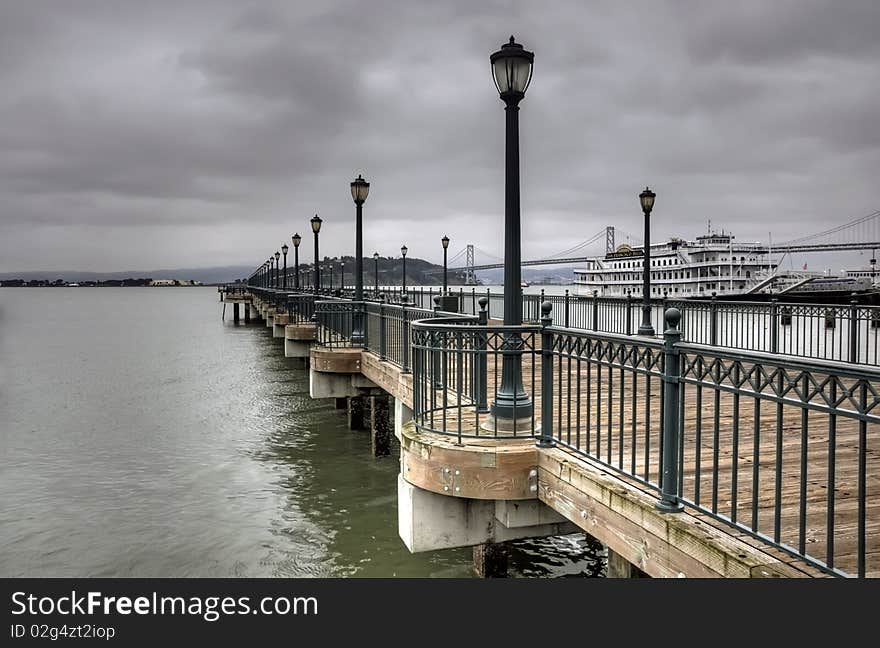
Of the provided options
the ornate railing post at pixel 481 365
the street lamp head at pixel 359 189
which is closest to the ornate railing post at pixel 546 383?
the ornate railing post at pixel 481 365

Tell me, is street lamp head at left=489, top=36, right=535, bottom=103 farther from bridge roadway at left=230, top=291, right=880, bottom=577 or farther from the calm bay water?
the calm bay water

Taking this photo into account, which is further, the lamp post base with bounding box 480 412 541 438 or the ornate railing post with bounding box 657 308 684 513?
the lamp post base with bounding box 480 412 541 438

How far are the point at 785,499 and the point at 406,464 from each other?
147 inches

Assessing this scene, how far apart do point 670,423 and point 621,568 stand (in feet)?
12.8

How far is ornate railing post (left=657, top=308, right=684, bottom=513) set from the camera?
4898 mm

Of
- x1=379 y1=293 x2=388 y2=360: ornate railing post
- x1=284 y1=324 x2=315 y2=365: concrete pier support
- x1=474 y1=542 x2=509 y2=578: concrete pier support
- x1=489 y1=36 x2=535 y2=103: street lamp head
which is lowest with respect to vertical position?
x1=474 y1=542 x2=509 y2=578: concrete pier support

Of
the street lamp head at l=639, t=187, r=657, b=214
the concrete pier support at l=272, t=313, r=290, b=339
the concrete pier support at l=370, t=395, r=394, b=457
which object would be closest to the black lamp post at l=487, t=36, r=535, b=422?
the concrete pier support at l=370, t=395, r=394, b=457

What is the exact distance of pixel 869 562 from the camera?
13.5ft

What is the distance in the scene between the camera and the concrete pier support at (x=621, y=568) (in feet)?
26.4

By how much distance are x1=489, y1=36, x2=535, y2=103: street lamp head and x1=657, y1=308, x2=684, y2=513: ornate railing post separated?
135 inches

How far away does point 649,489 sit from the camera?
5.49 meters

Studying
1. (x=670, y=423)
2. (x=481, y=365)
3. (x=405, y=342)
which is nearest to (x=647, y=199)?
(x=405, y=342)

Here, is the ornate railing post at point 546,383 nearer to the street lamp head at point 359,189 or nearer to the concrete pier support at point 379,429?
the concrete pier support at point 379,429

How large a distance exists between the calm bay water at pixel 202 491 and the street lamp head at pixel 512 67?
694 cm
